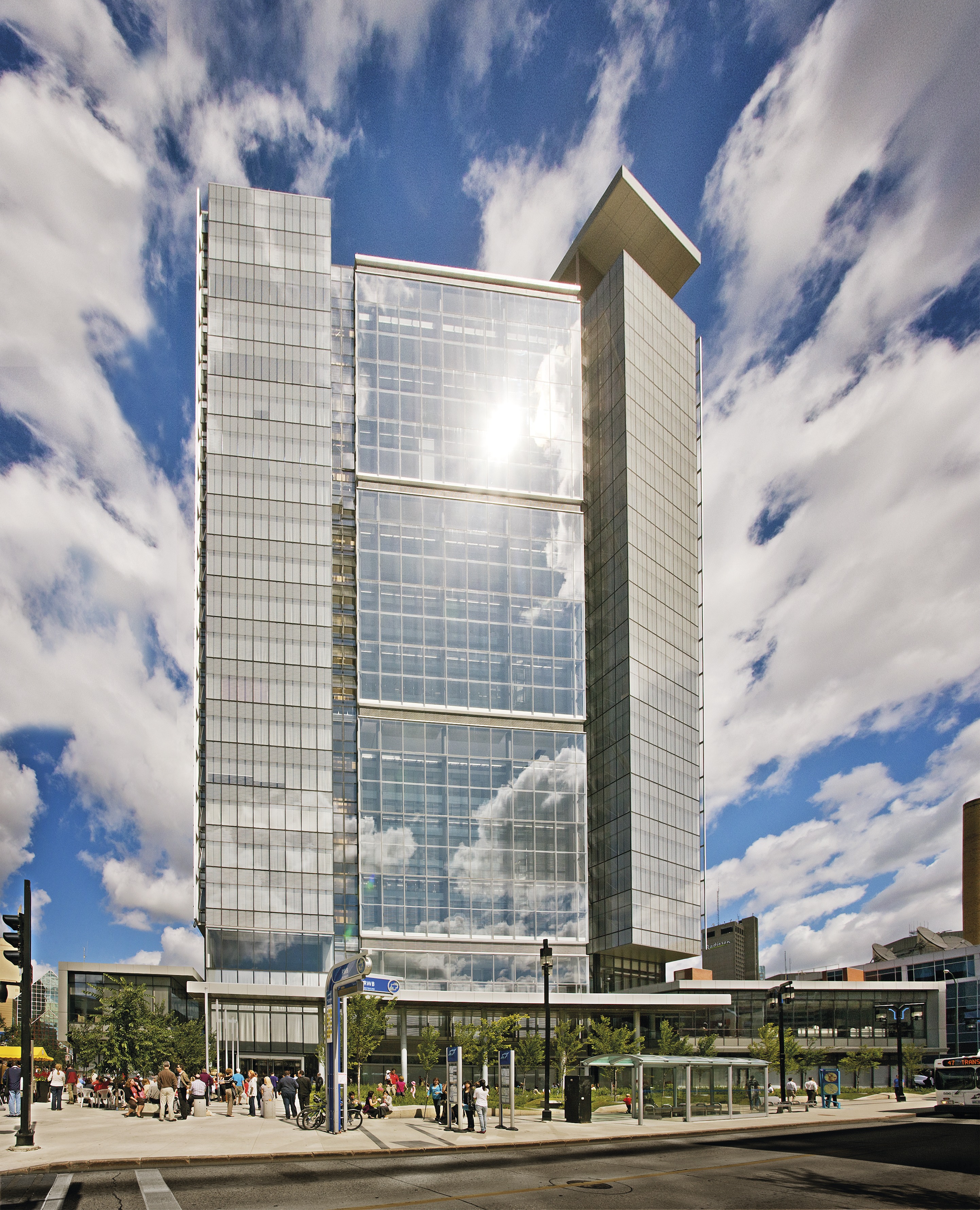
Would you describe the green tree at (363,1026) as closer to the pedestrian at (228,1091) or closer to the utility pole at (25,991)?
the pedestrian at (228,1091)

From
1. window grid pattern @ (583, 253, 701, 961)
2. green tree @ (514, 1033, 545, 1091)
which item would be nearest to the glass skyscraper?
window grid pattern @ (583, 253, 701, 961)

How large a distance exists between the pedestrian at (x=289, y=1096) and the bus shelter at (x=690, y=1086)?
12140mm

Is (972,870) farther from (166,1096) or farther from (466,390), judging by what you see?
(166,1096)

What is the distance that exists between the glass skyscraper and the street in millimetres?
58836

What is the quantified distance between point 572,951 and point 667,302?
68.5m

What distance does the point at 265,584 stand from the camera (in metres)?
89.0

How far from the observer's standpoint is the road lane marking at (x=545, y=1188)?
1764 centimetres

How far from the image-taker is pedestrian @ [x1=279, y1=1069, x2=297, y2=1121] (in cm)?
3731

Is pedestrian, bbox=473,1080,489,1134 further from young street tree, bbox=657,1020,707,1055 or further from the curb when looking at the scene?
young street tree, bbox=657,1020,707,1055

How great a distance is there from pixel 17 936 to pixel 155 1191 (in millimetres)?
10505

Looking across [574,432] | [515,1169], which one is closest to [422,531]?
[574,432]

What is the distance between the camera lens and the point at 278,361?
308ft

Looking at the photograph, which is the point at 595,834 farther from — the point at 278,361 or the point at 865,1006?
the point at 278,361

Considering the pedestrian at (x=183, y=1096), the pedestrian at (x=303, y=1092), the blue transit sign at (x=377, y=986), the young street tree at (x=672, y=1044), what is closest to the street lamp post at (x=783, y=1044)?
the young street tree at (x=672, y=1044)
